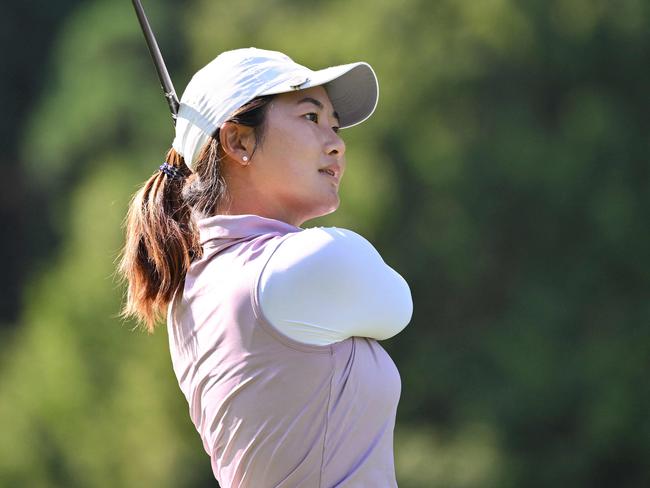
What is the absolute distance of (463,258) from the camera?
5871mm

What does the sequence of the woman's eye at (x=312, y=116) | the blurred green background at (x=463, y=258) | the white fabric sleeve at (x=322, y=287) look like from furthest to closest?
the blurred green background at (x=463, y=258), the woman's eye at (x=312, y=116), the white fabric sleeve at (x=322, y=287)

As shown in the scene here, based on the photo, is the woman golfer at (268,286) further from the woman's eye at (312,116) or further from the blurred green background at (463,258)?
the blurred green background at (463,258)

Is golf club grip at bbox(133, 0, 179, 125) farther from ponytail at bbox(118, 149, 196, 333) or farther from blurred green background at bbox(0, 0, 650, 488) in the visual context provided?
blurred green background at bbox(0, 0, 650, 488)

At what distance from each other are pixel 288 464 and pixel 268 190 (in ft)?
1.07

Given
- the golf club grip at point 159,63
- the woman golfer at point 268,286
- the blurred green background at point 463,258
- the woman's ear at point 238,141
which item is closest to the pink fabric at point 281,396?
the woman golfer at point 268,286

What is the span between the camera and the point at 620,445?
5570 millimetres

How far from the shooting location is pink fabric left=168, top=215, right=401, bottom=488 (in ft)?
4.01

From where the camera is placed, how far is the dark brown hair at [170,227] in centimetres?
137

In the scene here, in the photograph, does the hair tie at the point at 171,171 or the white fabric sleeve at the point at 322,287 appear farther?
the hair tie at the point at 171,171

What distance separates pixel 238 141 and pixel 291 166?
7 centimetres

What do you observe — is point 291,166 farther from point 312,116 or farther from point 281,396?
point 281,396

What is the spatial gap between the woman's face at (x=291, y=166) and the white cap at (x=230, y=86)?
35mm

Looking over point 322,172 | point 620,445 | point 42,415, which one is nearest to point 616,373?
point 620,445

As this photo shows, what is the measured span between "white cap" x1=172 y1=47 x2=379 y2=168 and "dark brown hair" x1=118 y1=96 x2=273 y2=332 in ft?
0.05
